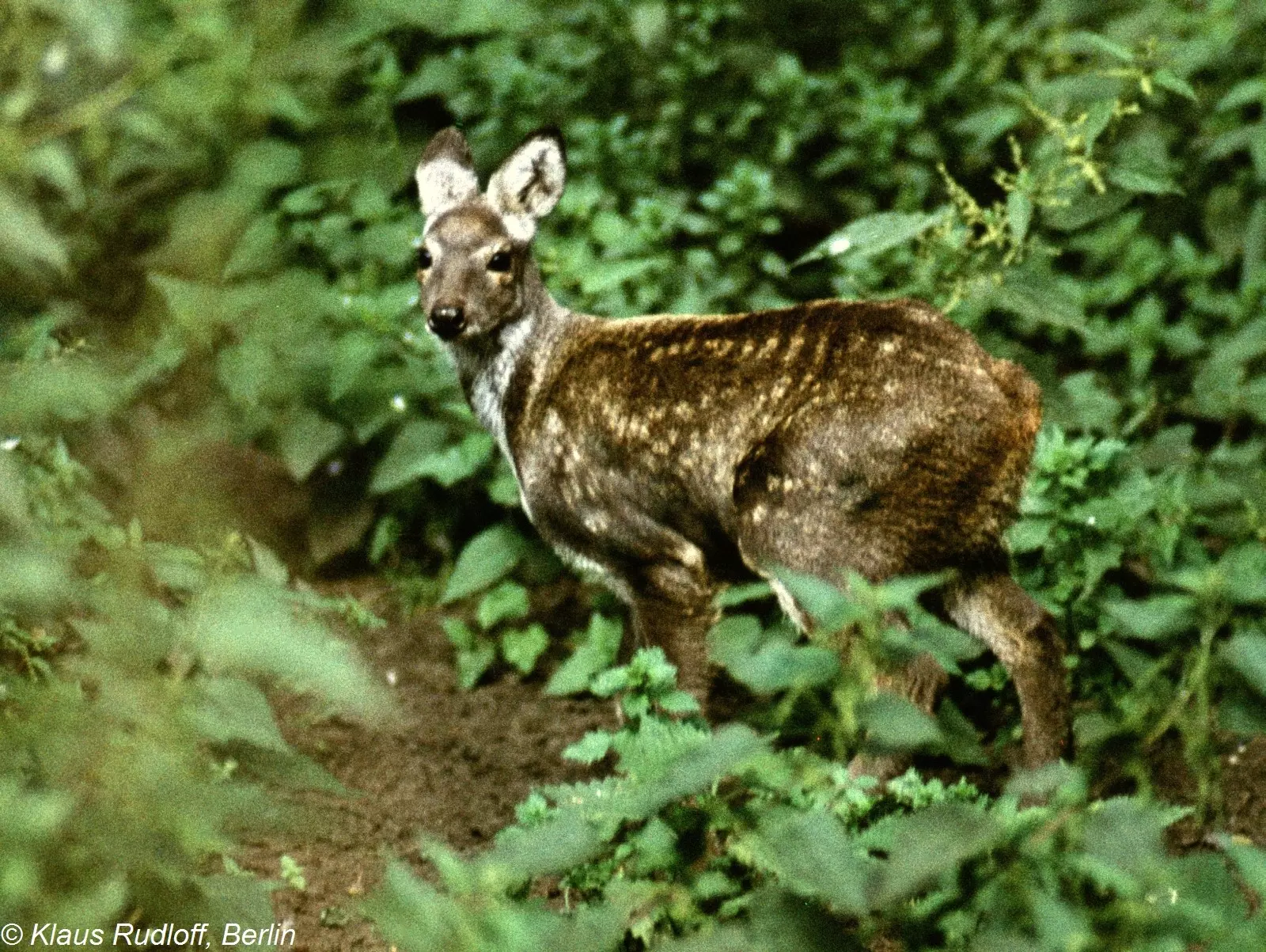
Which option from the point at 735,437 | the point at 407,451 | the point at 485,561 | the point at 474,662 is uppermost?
the point at 735,437

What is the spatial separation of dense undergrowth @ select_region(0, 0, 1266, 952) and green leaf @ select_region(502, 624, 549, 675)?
0.02 m

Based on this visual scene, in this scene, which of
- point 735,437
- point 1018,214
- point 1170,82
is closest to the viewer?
point 735,437

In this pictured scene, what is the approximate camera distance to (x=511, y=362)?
5793mm

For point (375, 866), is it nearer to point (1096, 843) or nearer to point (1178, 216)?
point (1096, 843)

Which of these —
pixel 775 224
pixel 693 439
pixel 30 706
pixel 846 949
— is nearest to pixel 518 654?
pixel 693 439

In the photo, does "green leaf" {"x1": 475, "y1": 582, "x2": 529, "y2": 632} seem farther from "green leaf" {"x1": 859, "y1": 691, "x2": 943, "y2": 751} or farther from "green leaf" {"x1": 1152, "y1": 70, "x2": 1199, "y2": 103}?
"green leaf" {"x1": 859, "y1": 691, "x2": 943, "y2": 751}

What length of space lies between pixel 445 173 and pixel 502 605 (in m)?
1.60

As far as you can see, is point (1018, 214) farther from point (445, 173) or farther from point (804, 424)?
point (445, 173)

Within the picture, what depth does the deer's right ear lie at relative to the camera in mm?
6078

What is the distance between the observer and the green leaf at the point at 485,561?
5988mm

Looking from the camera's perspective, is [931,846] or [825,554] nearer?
[931,846]

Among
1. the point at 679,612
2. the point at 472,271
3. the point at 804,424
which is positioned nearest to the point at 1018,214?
the point at 804,424

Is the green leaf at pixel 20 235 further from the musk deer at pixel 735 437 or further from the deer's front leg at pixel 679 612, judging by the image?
the deer's front leg at pixel 679 612

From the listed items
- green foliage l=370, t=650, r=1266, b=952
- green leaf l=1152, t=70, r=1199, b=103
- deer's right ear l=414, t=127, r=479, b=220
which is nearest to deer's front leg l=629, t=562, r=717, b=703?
deer's right ear l=414, t=127, r=479, b=220
